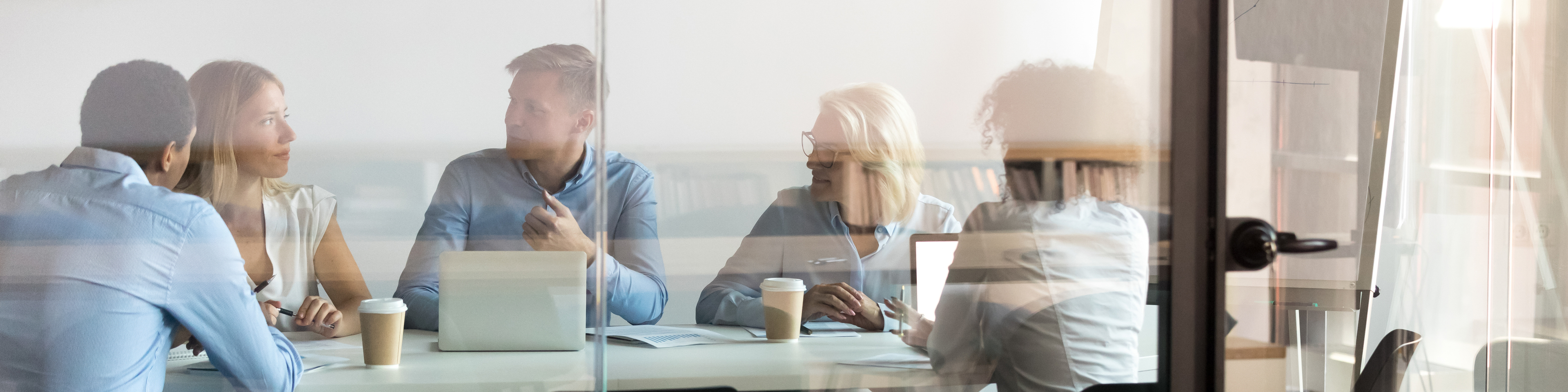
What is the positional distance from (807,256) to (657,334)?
226 mm

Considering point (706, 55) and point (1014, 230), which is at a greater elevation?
point (706, 55)

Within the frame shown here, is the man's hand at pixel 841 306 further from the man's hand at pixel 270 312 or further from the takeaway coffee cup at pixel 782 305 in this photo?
the man's hand at pixel 270 312

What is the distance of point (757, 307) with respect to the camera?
3.79ft

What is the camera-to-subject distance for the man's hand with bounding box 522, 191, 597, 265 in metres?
1.13

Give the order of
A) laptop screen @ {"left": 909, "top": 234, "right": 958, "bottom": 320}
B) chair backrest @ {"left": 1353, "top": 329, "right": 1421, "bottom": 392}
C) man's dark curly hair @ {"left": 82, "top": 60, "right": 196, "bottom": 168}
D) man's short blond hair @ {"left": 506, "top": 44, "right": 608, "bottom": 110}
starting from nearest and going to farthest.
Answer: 1. man's dark curly hair @ {"left": 82, "top": 60, "right": 196, "bottom": 168}
2. man's short blond hair @ {"left": 506, "top": 44, "right": 608, "bottom": 110}
3. laptop screen @ {"left": 909, "top": 234, "right": 958, "bottom": 320}
4. chair backrest @ {"left": 1353, "top": 329, "right": 1421, "bottom": 392}

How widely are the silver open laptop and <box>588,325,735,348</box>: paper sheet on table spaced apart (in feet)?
0.16

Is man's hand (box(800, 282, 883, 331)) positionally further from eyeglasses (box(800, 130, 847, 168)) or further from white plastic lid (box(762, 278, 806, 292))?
eyeglasses (box(800, 130, 847, 168))

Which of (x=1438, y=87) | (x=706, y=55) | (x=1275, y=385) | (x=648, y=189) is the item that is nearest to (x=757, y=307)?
(x=648, y=189)

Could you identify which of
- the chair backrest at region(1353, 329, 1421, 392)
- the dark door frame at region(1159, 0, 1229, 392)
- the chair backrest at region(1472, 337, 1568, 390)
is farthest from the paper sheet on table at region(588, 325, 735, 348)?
the chair backrest at region(1472, 337, 1568, 390)

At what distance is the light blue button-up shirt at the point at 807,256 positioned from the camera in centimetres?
113

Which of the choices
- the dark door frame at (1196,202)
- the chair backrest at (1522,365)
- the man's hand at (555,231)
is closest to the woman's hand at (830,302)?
the man's hand at (555,231)

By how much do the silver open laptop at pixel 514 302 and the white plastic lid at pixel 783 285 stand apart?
9.6 inches

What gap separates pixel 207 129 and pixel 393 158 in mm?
204

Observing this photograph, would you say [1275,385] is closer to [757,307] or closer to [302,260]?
[757,307]
